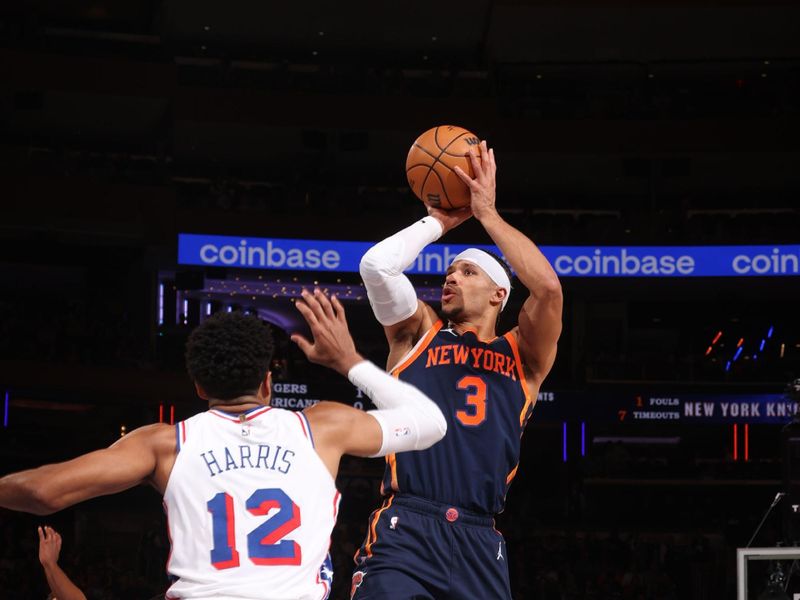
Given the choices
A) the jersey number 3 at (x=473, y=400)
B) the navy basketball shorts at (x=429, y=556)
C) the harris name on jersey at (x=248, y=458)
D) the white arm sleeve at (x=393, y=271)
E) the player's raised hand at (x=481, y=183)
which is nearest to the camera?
the harris name on jersey at (x=248, y=458)

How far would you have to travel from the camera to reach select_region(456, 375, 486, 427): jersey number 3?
17.4ft

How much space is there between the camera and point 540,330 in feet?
18.0

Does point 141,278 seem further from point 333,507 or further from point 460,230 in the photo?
point 333,507

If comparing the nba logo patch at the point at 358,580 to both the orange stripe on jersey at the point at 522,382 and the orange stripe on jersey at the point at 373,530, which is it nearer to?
the orange stripe on jersey at the point at 373,530

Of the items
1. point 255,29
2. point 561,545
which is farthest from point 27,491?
point 255,29

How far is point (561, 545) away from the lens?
19359 mm

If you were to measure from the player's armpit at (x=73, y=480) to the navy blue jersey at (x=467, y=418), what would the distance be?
1.88 meters

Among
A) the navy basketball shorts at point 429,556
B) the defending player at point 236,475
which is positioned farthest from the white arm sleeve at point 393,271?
the defending player at point 236,475

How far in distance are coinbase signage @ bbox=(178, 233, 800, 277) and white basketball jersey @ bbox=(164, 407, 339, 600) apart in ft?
60.9

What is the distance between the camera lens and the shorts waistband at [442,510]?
5.10 m

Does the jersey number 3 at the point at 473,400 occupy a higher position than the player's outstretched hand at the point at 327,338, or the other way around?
the player's outstretched hand at the point at 327,338

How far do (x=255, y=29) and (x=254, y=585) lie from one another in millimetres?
24769

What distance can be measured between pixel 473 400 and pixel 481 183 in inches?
41.6

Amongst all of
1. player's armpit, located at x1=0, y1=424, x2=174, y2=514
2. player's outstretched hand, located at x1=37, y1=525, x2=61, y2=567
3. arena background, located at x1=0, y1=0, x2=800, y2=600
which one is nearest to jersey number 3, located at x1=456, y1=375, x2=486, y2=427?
player's outstretched hand, located at x1=37, y1=525, x2=61, y2=567
